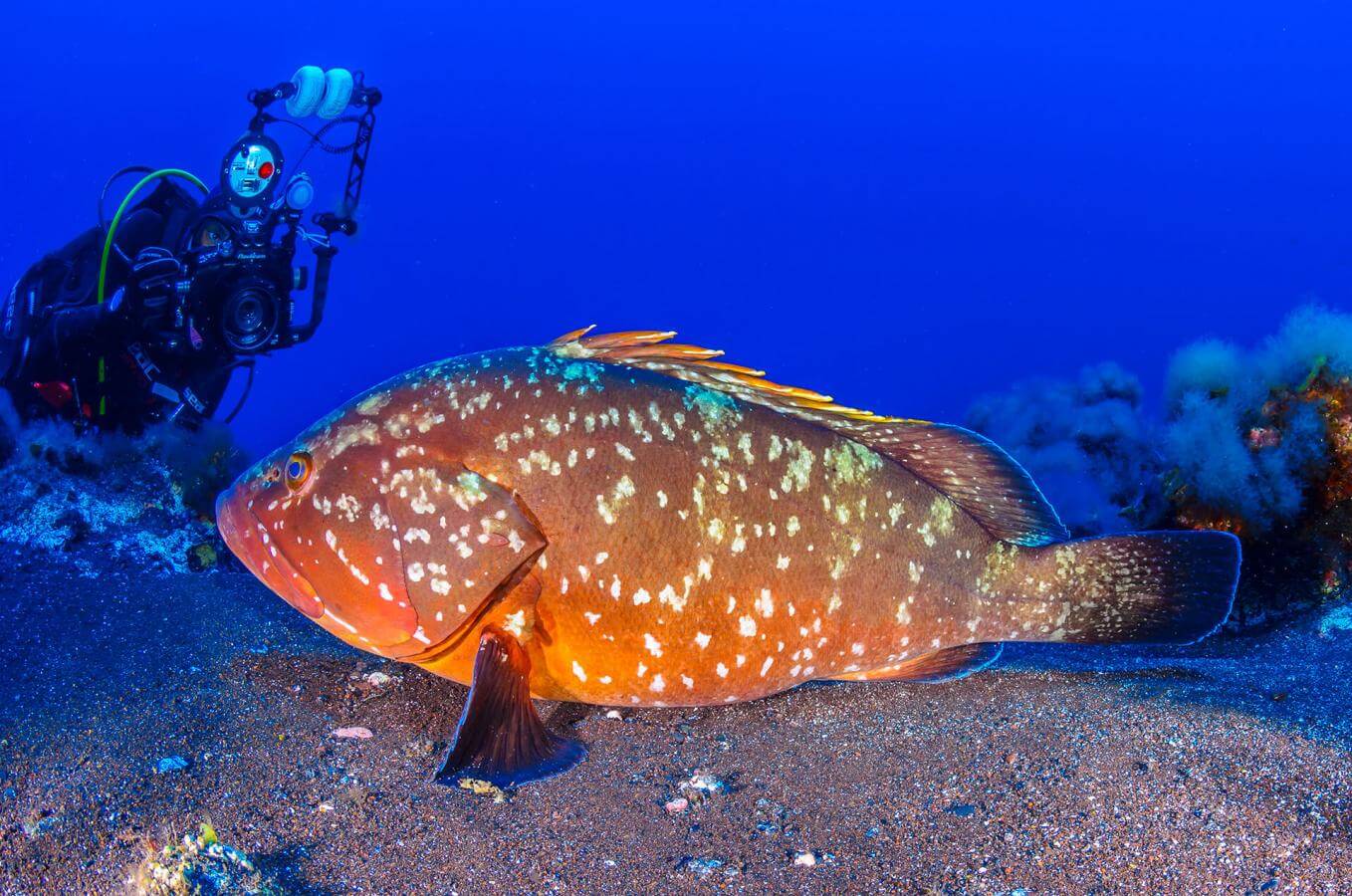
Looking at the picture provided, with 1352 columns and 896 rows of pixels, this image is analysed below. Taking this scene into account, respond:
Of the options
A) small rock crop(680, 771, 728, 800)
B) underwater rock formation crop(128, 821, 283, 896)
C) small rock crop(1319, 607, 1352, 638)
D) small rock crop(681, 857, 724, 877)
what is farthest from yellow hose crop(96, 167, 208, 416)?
small rock crop(1319, 607, 1352, 638)

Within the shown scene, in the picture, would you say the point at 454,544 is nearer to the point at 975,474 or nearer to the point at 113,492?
the point at 975,474

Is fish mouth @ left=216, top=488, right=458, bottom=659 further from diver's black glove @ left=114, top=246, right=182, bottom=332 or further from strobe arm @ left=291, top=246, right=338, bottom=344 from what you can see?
strobe arm @ left=291, top=246, right=338, bottom=344

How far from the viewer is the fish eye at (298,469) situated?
11.5 ft

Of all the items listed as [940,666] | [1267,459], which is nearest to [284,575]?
[940,666]

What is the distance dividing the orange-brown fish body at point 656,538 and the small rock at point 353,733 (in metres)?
0.38

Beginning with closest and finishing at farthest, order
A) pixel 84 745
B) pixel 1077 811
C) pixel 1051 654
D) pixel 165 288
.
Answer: pixel 1077 811 < pixel 84 745 < pixel 1051 654 < pixel 165 288

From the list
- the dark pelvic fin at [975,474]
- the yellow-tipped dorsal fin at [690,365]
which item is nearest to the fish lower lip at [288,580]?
the yellow-tipped dorsal fin at [690,365]

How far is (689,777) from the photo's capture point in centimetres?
337

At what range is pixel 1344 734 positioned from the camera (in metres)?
3.28

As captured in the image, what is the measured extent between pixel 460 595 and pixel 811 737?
173 cm

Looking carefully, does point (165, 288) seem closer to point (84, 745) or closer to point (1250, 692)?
point (84, 745)

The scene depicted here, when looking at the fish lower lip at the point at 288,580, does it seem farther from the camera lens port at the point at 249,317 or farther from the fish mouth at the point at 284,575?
the camera lens port at the point at 249,317

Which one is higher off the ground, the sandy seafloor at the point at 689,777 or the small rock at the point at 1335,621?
the small rock at the point at 1335,621

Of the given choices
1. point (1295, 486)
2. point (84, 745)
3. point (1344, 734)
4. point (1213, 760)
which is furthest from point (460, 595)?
point (1295, 486)
